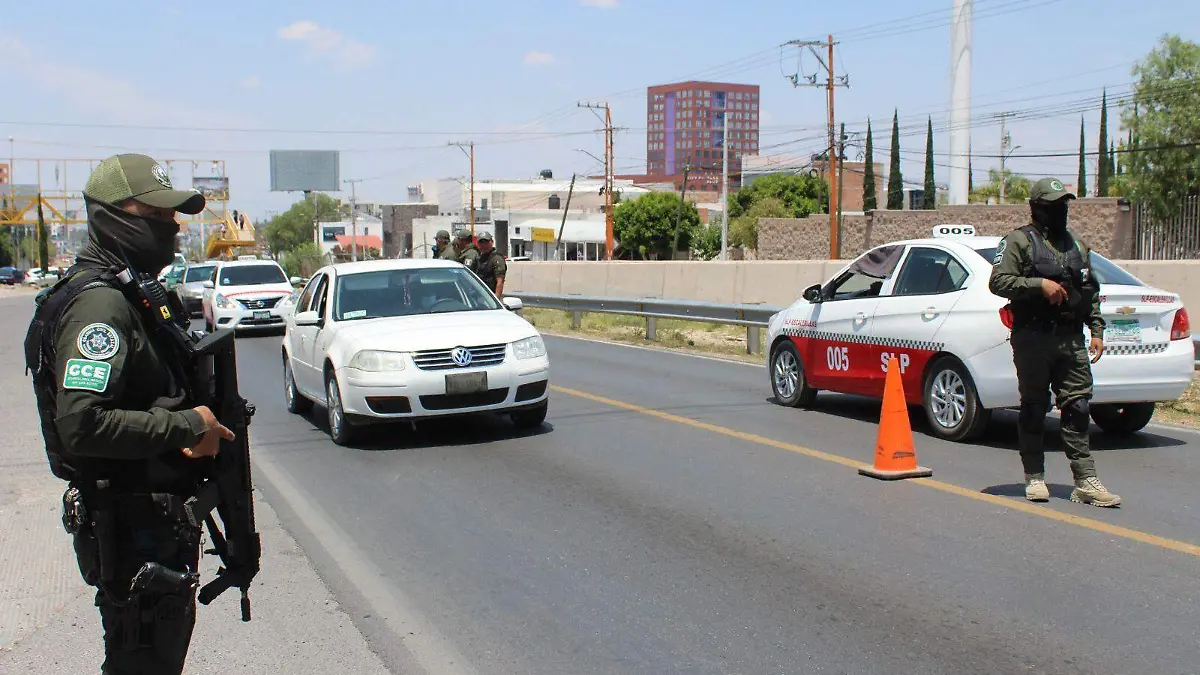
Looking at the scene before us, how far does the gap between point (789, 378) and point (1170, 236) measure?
25015 mm

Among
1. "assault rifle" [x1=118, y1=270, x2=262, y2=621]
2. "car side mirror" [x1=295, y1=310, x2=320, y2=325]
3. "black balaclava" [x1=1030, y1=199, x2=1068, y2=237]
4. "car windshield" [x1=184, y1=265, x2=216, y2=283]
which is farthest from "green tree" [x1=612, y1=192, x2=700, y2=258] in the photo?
"assault rifle" [x1=118, y1=270, x2=262, y2=621]

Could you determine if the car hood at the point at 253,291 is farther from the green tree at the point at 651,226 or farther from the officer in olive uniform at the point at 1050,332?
the green tree at the point at 651,226

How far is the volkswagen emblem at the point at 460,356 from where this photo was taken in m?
10.2

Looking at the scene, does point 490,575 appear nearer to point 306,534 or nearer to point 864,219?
point 306,534

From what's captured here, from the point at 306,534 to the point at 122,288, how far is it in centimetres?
429

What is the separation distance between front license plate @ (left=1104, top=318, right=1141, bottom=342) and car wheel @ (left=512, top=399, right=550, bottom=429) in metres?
4.69

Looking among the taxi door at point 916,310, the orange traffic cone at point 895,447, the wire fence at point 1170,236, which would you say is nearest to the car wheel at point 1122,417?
the taxi door at point 916,310

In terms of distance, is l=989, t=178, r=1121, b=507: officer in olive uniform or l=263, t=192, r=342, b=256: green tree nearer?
l=989, t=178, r=1121, b=507: officer in olive uniform

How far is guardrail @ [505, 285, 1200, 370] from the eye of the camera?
60.8ft

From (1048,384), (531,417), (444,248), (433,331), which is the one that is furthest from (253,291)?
(1048,384)

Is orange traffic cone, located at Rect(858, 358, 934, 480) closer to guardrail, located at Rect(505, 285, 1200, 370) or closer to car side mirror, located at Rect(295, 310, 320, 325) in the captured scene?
car side mirror, located at Rect(295, 310, 320, 325)

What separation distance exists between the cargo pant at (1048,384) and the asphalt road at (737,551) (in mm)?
307

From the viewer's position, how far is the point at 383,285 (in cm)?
1160

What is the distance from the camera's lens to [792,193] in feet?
345
